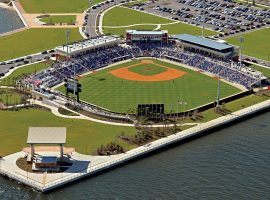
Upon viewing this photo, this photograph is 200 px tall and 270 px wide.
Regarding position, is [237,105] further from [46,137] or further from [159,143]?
[46,137]

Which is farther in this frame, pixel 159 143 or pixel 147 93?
pixel 147 93

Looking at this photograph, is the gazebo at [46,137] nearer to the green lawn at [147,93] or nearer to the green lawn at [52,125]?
the green lawn at [52,125]

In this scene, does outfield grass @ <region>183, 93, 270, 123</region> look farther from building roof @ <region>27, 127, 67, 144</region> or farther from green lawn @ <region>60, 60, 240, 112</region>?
building roof @ <region>27, 127, 67, 144</region>

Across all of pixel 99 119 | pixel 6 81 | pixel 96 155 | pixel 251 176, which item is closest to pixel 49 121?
pixel 99 119

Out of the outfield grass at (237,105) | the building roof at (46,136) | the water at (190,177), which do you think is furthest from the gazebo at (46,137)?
the outfield grass at (237,105)

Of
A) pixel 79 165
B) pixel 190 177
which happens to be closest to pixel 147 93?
pixel 79 165

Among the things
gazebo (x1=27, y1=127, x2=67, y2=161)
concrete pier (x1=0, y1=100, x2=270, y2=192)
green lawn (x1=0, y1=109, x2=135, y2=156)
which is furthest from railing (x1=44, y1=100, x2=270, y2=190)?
gazebo (x1=27, y1=127, x2=67, y2=161)

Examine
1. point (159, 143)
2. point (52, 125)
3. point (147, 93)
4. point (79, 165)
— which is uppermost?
point (147, 93)

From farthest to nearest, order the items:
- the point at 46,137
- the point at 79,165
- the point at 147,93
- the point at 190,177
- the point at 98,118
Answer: the point at 147,93, the point at 98,118, the point at 79,165, the point at 46,137, the point at 190,177
